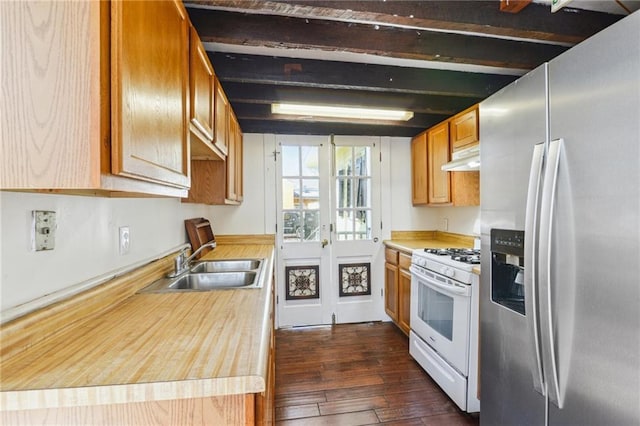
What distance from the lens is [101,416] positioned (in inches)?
28.2

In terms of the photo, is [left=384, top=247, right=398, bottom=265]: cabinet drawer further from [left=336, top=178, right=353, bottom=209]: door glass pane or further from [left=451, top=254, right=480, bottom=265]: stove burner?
[left=451, top=254, right=480, bottom=265]: stove burner

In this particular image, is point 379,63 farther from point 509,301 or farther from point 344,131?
point 509,301

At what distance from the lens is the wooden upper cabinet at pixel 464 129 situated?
2320mm

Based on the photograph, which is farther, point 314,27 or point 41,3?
point 314,27

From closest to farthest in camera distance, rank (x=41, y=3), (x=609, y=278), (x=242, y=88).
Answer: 1. (x=41, y=3)
2. (x=609, y=278)
3. (x=242, y=88)

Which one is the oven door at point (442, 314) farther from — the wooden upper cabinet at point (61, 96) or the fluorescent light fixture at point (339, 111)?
the wooden upper cabinet at point (61, 96)

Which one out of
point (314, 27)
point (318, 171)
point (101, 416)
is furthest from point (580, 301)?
point (318, 171)

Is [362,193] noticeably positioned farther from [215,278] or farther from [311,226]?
[215,278]

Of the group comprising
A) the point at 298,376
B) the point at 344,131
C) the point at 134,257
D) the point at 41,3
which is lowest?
the point at 298,376

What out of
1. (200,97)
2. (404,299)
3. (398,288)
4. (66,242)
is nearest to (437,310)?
(404,299)

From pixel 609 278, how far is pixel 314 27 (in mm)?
1630

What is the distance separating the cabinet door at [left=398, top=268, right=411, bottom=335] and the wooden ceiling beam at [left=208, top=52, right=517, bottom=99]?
1.64 metres

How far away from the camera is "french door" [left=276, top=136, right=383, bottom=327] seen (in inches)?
132

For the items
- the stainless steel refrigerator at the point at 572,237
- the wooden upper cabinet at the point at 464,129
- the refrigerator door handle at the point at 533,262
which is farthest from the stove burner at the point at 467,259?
the wooden upper cabinet at the point at 464,129
